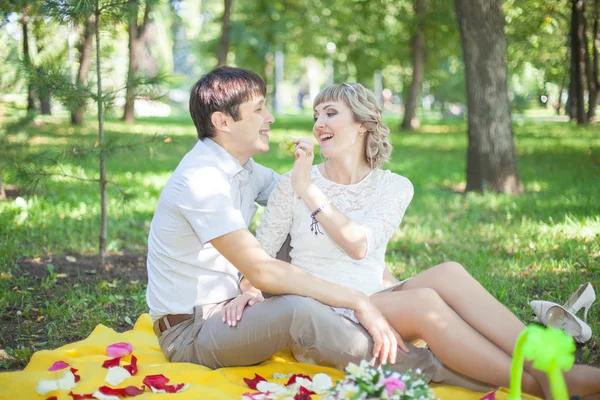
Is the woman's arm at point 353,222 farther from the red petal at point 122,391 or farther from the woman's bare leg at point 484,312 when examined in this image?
the red petal at point 122,391

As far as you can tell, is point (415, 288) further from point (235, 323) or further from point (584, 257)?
point (584, 257)

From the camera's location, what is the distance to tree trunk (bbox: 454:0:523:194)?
8352 millimetres

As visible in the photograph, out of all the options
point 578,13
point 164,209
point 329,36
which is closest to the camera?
point 164,209

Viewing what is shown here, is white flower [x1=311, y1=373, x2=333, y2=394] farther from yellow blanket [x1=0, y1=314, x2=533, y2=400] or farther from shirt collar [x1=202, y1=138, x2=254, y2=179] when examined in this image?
shirt collar [x1=202, y1=138, x2=254, y2=179]

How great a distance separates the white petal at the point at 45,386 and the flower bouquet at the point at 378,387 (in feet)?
4.67

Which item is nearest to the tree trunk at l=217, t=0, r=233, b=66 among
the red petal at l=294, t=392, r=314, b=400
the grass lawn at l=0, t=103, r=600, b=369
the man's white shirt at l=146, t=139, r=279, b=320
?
the grass lawn at l=0, t=103, r=600, b=369

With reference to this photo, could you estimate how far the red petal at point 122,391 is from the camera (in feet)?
9.86

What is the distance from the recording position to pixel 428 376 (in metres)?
3.18

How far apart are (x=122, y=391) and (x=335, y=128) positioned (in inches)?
68.4

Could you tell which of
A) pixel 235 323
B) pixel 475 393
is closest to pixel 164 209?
pixel 235 323

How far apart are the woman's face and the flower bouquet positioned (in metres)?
1.59

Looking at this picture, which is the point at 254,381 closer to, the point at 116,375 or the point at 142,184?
the point at 116,375

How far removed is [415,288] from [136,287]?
98.9 inches

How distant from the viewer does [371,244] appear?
3412mm
